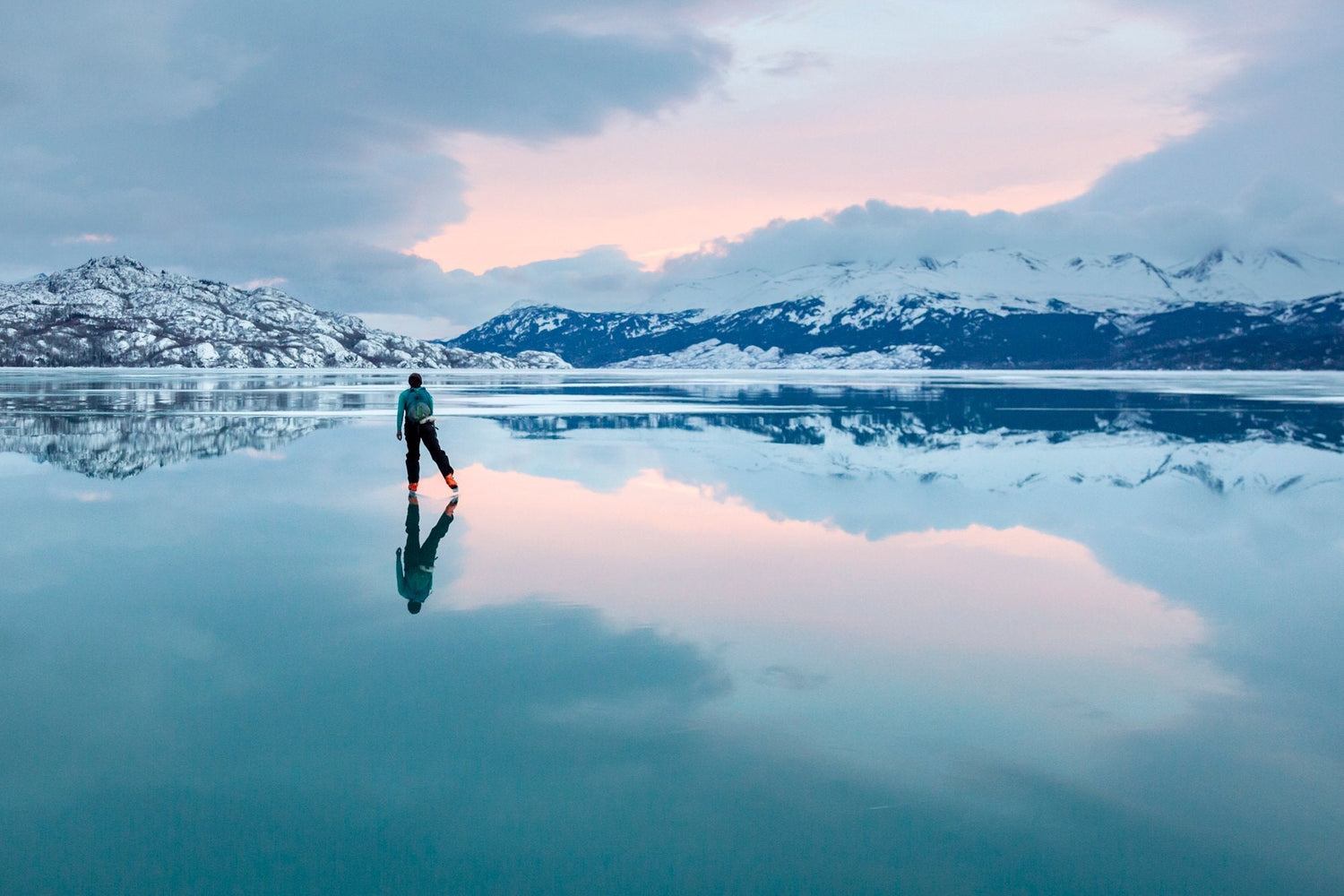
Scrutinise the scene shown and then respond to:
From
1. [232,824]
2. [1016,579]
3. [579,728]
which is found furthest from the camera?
[1016,579]

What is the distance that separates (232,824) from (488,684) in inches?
95.0

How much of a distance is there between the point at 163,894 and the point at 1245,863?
572 cm

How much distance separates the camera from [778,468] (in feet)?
73.2

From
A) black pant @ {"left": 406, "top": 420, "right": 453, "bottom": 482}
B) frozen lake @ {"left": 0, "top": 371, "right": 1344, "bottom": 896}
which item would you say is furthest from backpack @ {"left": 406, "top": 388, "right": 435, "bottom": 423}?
frozen lake @ {"left": 0, "top": 371, "right": 1344, "bottom": 896}

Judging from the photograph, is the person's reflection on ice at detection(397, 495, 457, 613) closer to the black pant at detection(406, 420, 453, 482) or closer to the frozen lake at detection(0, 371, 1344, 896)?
the frozen lake at detection(0, 371, 1344, 896)

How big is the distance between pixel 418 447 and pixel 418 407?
0.91m

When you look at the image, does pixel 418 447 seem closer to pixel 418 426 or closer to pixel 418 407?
pixel 418 426

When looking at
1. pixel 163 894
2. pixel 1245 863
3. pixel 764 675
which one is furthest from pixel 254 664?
pixel 1245 863

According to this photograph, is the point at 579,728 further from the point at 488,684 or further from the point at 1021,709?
the point at 1021,709

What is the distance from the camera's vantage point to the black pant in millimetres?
18766

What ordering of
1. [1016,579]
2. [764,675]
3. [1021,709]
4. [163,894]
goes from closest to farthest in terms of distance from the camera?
[163,894] → [1021,709] → [764,675] → [1016,579]

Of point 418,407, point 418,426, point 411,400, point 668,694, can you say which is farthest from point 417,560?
point 411,400

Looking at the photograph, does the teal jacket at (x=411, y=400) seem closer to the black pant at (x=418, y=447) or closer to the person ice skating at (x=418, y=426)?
the person ice skating at (x=418, y=426)

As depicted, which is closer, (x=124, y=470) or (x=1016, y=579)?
(x=1016, y=579)
